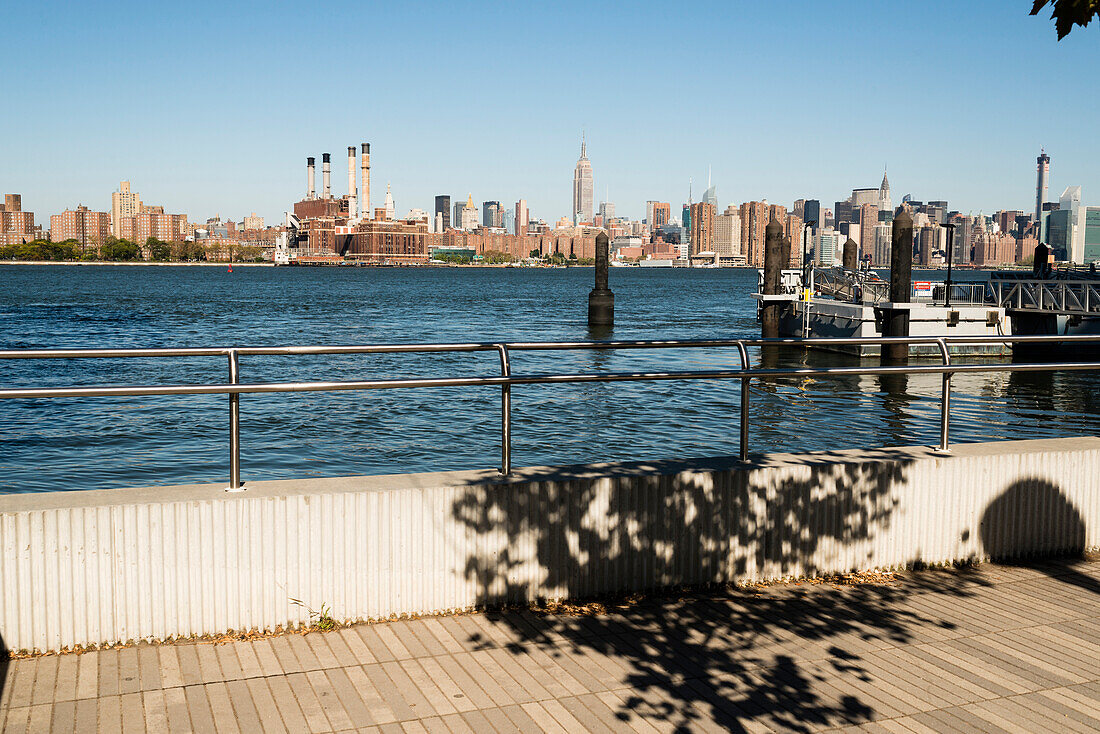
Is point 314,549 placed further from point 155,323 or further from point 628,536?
point 155,323

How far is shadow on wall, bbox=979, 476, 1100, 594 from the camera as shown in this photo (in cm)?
639

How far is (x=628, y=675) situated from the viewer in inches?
176

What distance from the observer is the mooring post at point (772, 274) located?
4362 centimetres

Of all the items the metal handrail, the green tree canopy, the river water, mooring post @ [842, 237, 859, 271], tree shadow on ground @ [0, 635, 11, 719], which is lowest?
Result: the river water

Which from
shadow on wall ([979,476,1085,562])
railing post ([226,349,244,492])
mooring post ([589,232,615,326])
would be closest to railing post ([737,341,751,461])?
shadow on wall ([979,476,1085,562])

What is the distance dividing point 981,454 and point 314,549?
4244mm

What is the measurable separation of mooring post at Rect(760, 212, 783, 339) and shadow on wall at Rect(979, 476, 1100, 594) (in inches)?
1480

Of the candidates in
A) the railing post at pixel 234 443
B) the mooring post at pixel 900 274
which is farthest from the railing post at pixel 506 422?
the mooring post at pixel 900 274

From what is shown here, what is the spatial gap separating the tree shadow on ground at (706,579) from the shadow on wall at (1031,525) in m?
0.44

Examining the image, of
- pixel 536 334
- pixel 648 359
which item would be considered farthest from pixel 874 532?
pixel 536 334

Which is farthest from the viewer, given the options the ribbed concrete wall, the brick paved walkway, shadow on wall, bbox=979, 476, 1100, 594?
shadow on wall, bbox=979, 476, 1100, 594

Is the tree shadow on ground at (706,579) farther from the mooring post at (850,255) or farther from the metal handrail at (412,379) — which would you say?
the mooring post at (850,255)

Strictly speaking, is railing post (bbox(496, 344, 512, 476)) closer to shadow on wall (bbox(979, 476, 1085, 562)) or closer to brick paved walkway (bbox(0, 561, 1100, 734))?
brick paved walkway (bbox(0, 561, 1100, 734))

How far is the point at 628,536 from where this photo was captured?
5547 mm
